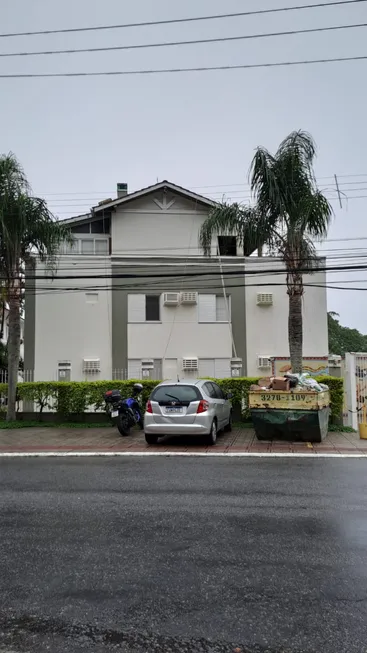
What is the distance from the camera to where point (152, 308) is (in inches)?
891

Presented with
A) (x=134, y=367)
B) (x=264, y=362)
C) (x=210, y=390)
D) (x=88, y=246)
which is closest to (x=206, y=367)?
(x=264, y=362)

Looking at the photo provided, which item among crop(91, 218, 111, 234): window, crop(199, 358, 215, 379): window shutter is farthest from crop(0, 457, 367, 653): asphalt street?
crop(91, 218, 111, 234): window

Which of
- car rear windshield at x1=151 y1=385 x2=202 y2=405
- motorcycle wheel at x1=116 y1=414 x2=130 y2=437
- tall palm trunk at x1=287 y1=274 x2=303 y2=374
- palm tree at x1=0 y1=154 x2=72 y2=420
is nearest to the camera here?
car rear windshield at x1=151 y1=385 x2=202 y2=405

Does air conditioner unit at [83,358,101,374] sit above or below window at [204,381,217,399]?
above

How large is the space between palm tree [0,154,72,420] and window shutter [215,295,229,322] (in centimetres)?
863

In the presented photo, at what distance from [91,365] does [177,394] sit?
451 inches

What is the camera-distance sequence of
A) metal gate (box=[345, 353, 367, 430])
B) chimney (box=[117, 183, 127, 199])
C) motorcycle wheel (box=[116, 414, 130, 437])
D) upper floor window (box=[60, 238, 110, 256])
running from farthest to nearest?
chimney (box=[117, 183, 127, 199])
upper floor window (box=[60, 238, 110, 256])
metal gate (box=[345, 353, 367, 430])
motorcycle wheel (box=[116, 414, 130, 437])

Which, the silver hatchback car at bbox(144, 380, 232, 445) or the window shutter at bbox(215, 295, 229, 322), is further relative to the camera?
the window shutter at bbox(215, 295, 229, 322)

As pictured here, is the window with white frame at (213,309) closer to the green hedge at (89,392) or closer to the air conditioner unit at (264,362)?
the air conditioner unit at (264,362)

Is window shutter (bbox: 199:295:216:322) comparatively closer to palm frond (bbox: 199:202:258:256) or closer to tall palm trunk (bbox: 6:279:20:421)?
palm frond (bbox: 199:202:258:256)

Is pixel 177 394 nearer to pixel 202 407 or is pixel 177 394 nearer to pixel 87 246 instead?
pixel 202 407

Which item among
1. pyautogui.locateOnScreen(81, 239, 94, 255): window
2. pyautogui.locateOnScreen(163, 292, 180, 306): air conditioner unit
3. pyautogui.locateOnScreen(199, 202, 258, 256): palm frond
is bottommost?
pyautogui.locateOnScreen(163, 292, 180, 306): air conditioner unit

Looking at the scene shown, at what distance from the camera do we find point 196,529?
5.08m

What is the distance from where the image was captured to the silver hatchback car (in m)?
10.6
